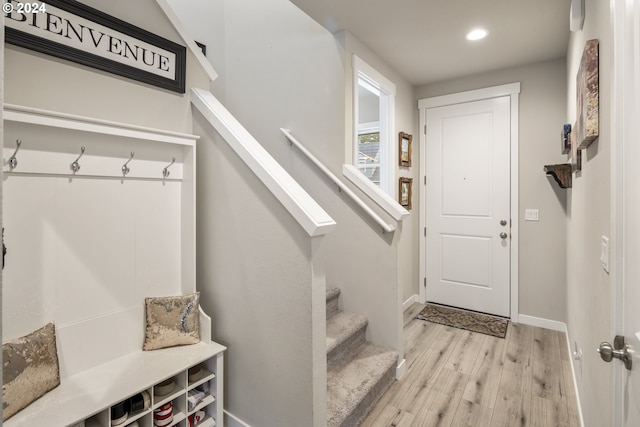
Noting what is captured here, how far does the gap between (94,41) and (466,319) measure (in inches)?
145

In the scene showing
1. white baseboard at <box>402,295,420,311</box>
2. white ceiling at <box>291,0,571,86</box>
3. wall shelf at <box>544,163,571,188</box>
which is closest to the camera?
white ceiling at <box>291,0,571,86</box>

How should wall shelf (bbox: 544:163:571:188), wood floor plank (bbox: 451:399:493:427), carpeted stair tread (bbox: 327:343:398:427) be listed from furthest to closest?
wall shelf (bbox: 544:163:571:188)
wood floor plank (bbox: 451:399:493:427)
carpeted stair tread (bbox: 327:343:398:427)

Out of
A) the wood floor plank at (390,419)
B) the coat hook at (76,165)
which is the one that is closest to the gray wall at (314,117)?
the wood floor plank at (390,419)

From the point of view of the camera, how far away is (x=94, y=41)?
4.86 ft

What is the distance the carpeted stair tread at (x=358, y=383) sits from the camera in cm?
186

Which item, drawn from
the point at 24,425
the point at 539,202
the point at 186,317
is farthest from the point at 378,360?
the point at 539,202

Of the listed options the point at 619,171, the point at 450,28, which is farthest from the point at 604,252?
the point at 450,28

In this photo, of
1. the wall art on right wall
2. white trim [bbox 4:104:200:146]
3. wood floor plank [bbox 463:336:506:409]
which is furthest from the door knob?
white trim [bbox 4:104:200:146]

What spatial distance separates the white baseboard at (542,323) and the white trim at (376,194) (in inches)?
76.9

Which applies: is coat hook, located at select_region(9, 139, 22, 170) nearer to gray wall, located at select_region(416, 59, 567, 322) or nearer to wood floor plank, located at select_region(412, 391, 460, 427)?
wood floor plank, located at select_region(412, 391, 460, 427)

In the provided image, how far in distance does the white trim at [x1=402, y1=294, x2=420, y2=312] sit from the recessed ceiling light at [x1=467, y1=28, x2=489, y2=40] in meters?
2.61

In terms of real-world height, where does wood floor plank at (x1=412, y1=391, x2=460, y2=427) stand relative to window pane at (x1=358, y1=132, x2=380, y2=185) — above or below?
below

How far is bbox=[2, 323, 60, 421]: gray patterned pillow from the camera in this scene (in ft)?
4.02

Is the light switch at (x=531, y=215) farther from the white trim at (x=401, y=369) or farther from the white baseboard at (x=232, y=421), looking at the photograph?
the white baseboard at (x=232, y=421)
